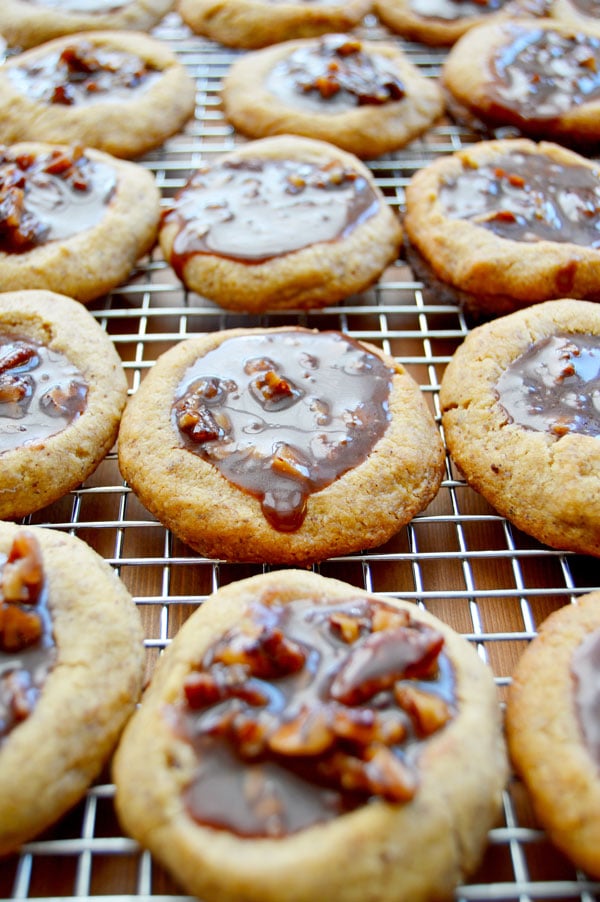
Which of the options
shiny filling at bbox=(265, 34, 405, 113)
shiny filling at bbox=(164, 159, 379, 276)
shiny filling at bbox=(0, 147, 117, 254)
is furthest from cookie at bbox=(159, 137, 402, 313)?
shiny filling at bbox=(265, 34, 405, 113)

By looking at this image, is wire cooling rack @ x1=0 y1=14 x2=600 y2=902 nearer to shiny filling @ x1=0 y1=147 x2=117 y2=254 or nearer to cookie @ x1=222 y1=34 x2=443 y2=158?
cookie @ x1=222 y1=34 x2=443 y2=158

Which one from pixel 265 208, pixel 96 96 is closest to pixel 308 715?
pixel 265 208

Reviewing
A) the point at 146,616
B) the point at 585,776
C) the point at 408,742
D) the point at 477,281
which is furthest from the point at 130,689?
the point at 477,281

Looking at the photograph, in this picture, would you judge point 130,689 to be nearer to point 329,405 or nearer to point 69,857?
point 69,857

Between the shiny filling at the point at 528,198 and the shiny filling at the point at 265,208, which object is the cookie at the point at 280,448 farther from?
the shiny filling at the point at 528,198

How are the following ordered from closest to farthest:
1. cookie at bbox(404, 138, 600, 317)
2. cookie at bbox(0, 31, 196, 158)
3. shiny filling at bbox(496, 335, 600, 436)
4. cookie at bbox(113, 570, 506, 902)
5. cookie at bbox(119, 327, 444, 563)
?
1. cookie at bbox(113, 570, 506, 902)
2. cookie at bbox(119, 327, 444, 563)
3. shiny filling at bbox(496, 335, 600, 436)
4. cookie at bbox(404, 138, 600, 317)
5. cookie at bbox(0, 31, 196, 158)

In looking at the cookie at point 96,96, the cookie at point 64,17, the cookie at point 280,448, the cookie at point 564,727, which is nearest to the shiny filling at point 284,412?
the cookie at point 280,448
